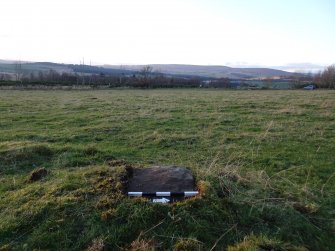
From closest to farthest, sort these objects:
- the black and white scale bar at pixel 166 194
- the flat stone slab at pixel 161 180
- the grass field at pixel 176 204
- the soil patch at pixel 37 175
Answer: the grass field at pixel 176 204
the black and white scale bar at pixel 166 194
the flat stone slab at pixel 161 180
the soil patch at pixel 37 175

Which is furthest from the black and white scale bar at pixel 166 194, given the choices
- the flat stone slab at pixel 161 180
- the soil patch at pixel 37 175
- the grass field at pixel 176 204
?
the soil patch at pixel 37 175

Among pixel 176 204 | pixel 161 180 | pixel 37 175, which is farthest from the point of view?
pixel 37 175

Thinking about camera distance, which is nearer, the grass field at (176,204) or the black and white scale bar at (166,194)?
the grass field at (176,204)

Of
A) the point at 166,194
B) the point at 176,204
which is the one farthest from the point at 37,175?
the point at 176,204

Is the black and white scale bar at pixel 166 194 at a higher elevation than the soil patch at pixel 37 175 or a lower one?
higher

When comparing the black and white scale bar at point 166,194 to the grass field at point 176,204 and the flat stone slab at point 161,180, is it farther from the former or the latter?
the grass field at point 176,204

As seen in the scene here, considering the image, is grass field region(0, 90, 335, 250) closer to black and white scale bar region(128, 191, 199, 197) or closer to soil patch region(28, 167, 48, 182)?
soil patch region(28, 167, 48, 182)

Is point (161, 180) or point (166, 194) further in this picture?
point (161, 180)

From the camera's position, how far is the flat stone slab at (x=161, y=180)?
5.34 meters

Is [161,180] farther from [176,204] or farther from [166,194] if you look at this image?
[176,204]

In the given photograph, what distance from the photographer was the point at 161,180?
→ 5.61 m

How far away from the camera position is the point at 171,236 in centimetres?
425

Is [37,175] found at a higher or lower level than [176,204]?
lower

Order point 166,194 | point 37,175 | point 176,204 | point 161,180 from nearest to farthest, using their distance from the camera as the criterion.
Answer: point 176,204 < point 166,194 < point 161,180 < point 37,175
